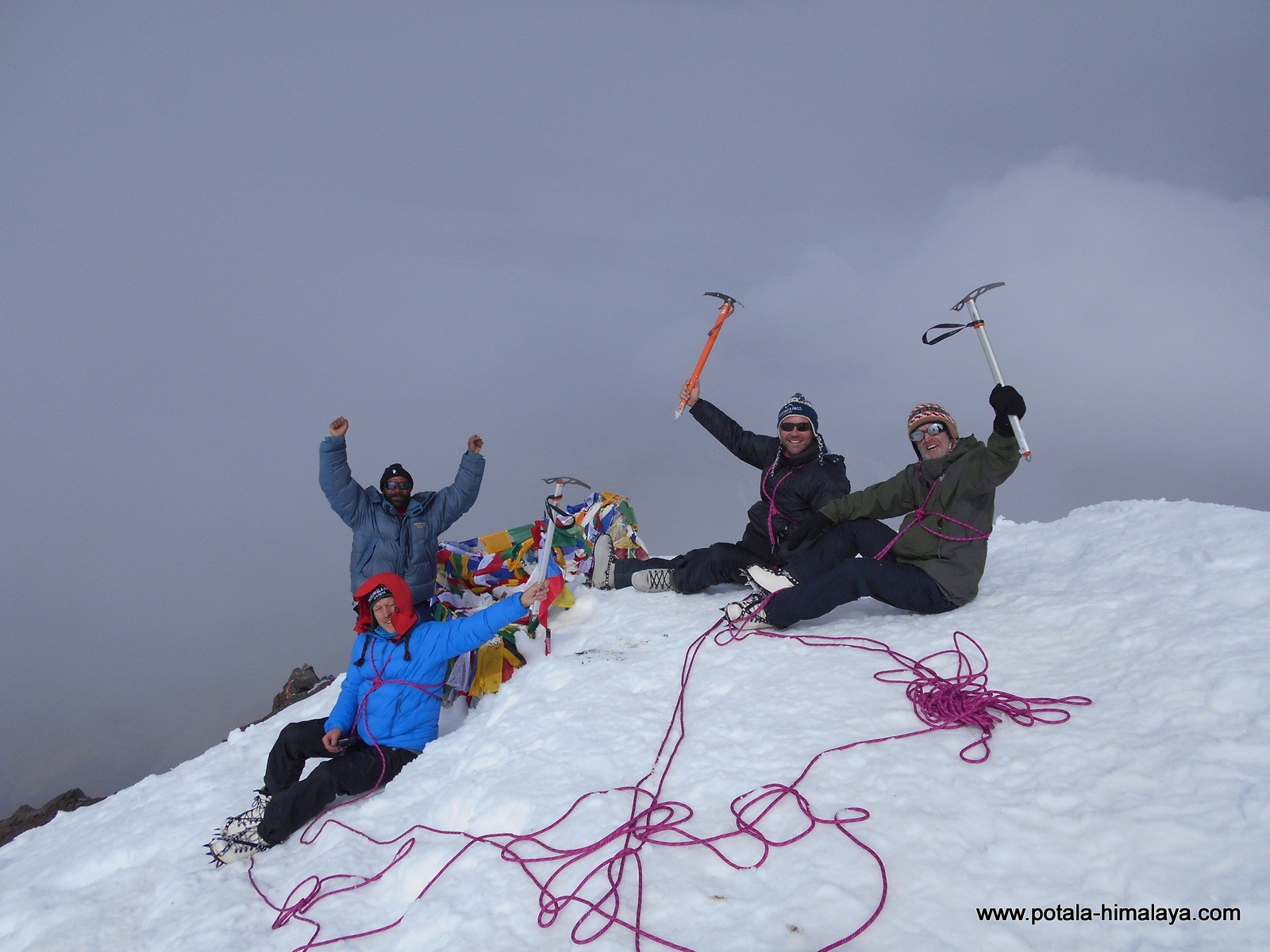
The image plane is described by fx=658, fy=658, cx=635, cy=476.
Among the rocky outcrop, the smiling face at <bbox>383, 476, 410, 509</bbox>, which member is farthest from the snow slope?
the rocky outcrop

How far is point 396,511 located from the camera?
20.8 feet

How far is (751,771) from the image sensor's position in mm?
3076

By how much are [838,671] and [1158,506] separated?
374 centimetres

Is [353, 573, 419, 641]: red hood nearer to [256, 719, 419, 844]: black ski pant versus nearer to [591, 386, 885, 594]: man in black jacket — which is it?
[256, 719, 419, 844]: black ski pant

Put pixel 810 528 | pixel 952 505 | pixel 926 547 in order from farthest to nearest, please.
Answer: pixel 810 528 < pixel 926 547 < pixel 952 505

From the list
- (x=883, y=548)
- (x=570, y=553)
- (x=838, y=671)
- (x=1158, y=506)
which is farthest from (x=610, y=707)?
(x=1158, y=506)

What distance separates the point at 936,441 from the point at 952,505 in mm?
576

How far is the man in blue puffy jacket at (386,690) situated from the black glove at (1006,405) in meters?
3.07

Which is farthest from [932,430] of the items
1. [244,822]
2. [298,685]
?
[298,685]

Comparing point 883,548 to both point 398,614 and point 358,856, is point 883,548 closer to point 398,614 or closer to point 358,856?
point 398,614

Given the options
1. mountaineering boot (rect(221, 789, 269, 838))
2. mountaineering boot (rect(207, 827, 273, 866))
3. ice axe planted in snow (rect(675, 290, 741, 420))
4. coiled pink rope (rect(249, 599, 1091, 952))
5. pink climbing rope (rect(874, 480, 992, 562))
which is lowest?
mountaineering boot (rect(207, 827, 273, 866))

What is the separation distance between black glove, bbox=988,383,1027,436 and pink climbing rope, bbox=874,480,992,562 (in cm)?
64

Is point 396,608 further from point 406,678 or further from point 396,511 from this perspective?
point 396,511

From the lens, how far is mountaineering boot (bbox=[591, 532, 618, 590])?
22.6 feet
